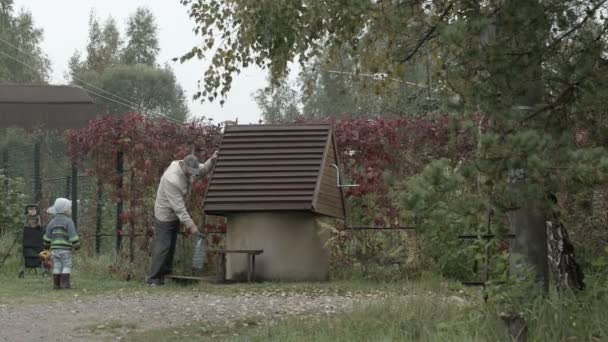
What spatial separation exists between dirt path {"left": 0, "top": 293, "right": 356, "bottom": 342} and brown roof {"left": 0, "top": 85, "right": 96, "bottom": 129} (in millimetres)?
37785

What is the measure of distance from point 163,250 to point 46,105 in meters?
37.1

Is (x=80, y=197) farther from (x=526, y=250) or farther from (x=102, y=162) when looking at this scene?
(x=526, y=250)

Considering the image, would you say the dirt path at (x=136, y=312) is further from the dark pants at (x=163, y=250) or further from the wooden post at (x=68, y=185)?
the wooden post at (x=68, y=185)

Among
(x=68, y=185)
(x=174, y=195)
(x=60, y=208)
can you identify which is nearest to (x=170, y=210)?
(x=174, y=195)

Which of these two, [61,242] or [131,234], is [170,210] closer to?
[131,234]

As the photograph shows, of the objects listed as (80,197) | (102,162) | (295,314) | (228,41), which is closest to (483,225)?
(295,314)

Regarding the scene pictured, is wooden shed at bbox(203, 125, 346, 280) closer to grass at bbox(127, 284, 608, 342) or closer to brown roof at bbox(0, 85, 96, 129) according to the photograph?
grass at bbox(127, 284, 608, 342)

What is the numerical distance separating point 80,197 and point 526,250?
11.4 m

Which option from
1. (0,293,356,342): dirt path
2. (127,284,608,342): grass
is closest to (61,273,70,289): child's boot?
(0,293,356,342): dirt path

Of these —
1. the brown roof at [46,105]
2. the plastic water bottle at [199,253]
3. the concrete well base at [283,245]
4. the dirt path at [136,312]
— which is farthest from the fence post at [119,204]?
the brown roof at [46,105]

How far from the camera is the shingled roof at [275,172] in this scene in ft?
48.0

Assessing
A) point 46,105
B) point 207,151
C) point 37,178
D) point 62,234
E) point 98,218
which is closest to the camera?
point 62,234

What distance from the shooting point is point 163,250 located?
1503 cm

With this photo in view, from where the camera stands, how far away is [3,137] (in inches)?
2276
